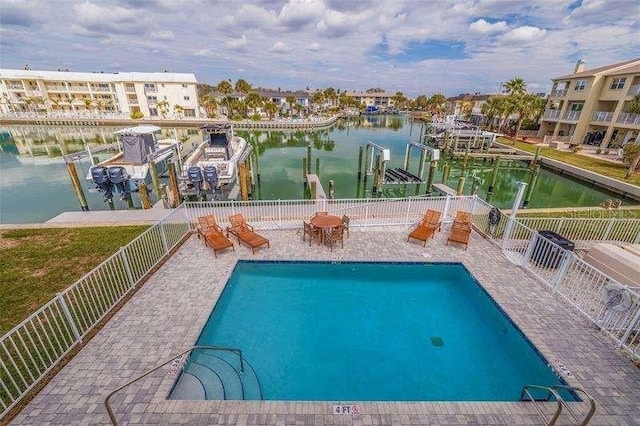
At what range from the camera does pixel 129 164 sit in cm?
1941

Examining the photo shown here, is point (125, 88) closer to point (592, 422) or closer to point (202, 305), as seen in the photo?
point (202, 305)

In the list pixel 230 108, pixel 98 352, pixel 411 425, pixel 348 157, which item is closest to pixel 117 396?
pixel 98 352

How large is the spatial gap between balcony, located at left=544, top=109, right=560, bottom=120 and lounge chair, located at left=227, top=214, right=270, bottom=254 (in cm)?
4637

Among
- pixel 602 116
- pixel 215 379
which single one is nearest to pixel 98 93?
pixel 215 379

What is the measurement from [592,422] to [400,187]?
68.3 ft

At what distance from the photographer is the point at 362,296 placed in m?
8.98

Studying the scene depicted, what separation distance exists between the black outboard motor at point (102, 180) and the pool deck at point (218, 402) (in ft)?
37.2

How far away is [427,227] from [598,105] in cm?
3899

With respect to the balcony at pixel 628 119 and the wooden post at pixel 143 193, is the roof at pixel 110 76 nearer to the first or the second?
the wooden post at pixel 143 193

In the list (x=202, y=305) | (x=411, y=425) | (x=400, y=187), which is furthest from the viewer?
(x=400, y=187)

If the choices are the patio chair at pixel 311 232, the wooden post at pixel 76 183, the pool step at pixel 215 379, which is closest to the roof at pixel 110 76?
the wooden post at pixel 76 183

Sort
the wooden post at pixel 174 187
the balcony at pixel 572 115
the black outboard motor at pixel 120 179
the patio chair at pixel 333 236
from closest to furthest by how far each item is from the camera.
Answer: the patio chair at pixel 333 236 < the wooden post at pixel 174 187 < the black outboard motor at pixel 120 179 < the balcony at pixel 572 115

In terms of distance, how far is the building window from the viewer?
3063 cm

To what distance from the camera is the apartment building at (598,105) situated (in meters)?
30.0
